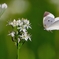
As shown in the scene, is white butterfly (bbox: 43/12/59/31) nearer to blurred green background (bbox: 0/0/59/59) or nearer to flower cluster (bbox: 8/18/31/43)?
flower cluster (bbox: 8/18/31/43)

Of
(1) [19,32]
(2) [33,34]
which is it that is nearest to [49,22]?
(1) [19,32]

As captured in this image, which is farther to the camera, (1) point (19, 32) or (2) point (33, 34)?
(2) point (33, 34)

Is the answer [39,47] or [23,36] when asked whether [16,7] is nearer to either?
[39,47]

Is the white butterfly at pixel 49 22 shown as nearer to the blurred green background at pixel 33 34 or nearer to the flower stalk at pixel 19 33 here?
the flower stalk at pixel 19 33

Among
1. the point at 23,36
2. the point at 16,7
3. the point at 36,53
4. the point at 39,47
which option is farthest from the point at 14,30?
the point at 16,7

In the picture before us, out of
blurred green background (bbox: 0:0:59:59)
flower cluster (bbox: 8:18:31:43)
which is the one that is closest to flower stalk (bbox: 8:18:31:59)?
flower cluster (bbox: 8:18:31:43)

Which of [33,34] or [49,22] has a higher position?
[33,34]

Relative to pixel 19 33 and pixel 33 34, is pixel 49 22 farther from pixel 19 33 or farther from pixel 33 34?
pixel 33 34

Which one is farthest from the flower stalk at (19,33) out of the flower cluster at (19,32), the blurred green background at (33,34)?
the blurred green background at (33,34)
